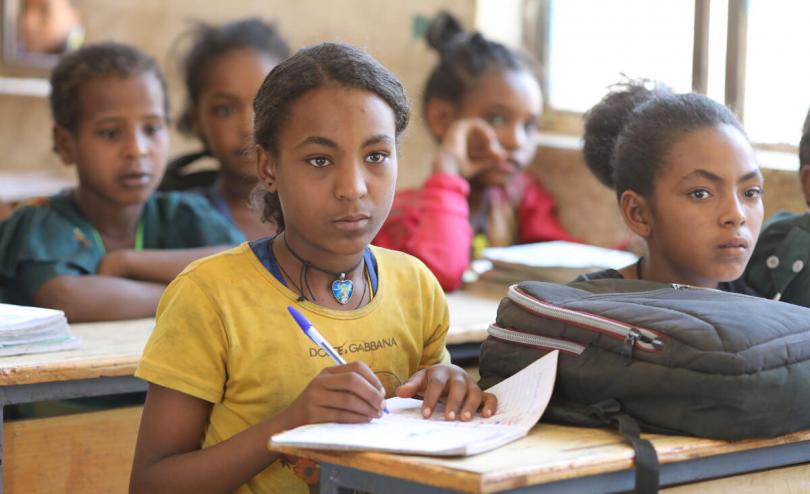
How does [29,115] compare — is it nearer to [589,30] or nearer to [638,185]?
[589,30]

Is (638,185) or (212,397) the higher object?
(638,185)

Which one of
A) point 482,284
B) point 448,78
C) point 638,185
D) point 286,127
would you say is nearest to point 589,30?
point 448,78

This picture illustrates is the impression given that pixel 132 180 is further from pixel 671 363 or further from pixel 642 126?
pixel 671 363

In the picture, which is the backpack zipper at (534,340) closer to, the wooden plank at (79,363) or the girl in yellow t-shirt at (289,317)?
the girl in yellow t-shirt at (289,317)

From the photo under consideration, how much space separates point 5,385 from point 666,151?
1.18 metres

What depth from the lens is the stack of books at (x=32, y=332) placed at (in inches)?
77.4

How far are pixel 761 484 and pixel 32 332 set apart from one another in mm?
1257

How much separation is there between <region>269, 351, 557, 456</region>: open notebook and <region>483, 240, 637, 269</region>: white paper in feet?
4.09

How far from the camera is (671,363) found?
1.40m

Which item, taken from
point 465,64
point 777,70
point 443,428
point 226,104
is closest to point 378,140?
point 443,428

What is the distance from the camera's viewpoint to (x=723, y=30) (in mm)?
3215

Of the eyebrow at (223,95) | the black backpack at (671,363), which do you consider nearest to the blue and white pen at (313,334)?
the black backpack at (671,363)

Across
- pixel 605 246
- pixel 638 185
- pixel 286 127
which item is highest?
pixel 286 127

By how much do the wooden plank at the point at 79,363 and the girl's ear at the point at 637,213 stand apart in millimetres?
911
